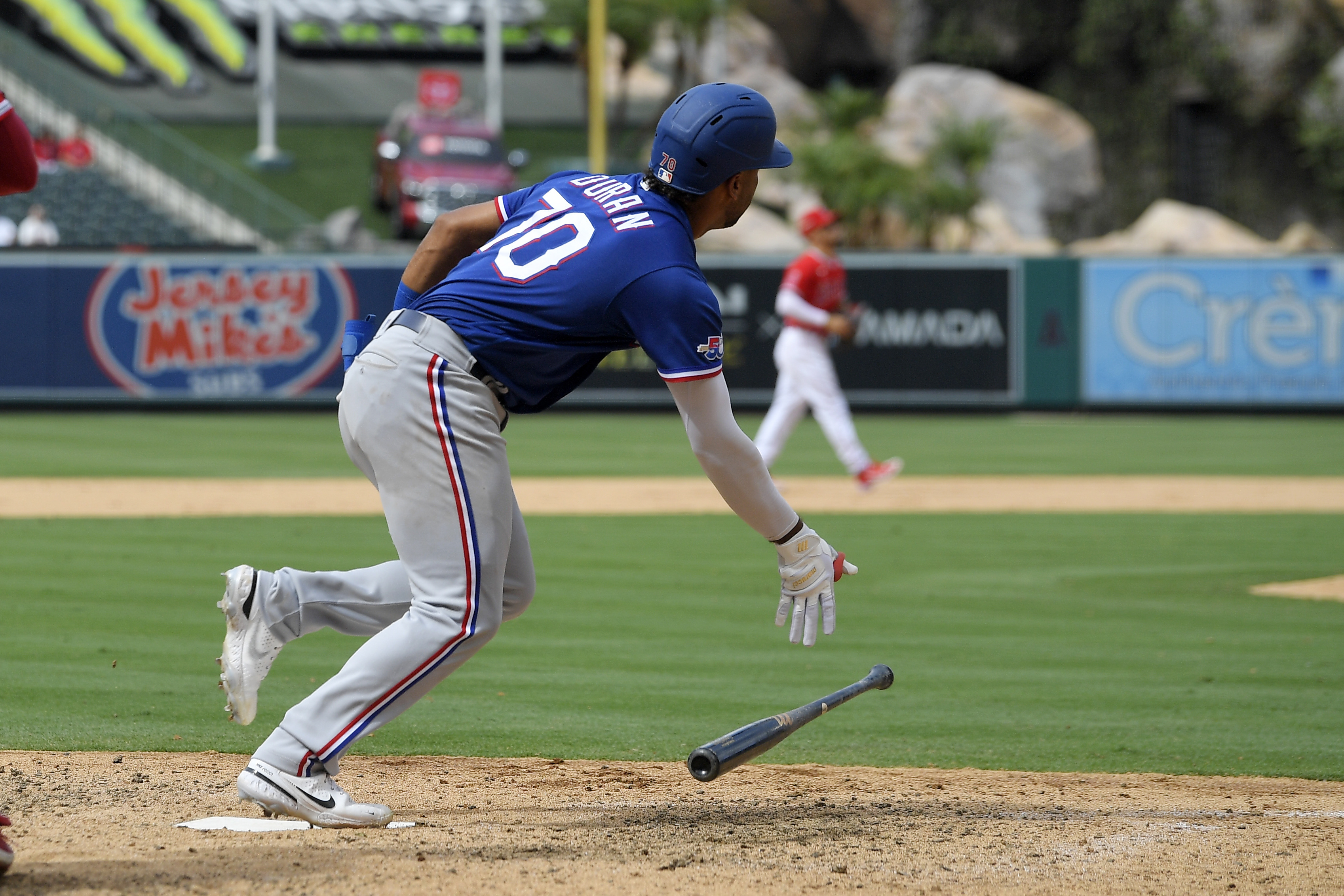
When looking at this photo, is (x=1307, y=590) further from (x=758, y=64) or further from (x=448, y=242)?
(x=758, y=64)

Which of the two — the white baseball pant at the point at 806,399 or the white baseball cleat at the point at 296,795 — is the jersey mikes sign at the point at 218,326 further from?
the white baseball cleat at the point at 296,795

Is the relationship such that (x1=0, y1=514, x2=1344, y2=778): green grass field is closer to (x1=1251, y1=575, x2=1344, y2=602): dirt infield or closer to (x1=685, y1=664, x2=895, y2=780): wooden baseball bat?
(x1=1251, y1=575, x2=1344, y2=602): dirt infield

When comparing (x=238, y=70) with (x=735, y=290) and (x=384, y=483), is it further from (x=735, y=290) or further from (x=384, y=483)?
(x=384, y=483)

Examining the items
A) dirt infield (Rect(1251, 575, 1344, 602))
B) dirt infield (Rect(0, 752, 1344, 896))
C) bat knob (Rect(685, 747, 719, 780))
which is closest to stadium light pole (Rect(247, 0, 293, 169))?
dirt infield (Rect(1251, 575, 1344, 602))

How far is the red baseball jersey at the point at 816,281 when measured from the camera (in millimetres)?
13766

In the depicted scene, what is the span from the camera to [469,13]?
44844 mm

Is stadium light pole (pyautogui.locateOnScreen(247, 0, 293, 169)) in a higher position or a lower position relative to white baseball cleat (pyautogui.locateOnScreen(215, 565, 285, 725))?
higher

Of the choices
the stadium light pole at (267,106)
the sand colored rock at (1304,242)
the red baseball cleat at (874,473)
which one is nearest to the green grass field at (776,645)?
the red baseball cleat at (874,473)

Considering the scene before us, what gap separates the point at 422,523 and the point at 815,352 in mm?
10333

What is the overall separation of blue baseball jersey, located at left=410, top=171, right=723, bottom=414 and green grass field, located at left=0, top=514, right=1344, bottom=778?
5.97ft

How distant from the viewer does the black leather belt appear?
394 cm

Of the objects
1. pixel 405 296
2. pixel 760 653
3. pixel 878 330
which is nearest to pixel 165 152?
pixel 878 330

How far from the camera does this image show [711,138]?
3.94m

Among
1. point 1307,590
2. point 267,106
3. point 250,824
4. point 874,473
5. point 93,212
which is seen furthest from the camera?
point 267,106
